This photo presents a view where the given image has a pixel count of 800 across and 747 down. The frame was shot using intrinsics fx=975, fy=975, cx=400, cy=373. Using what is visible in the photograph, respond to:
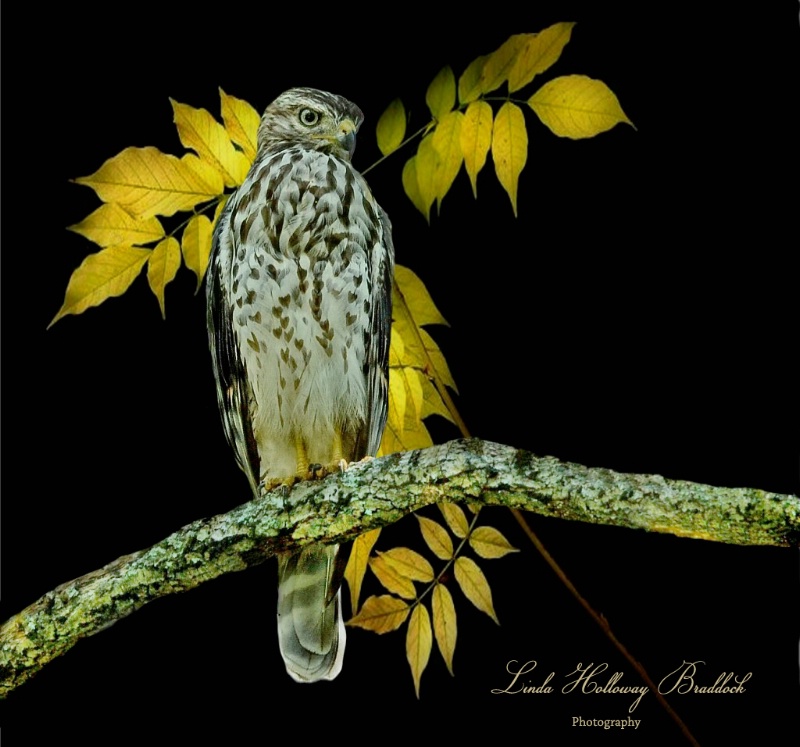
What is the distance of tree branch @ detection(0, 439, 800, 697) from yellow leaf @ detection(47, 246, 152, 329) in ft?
1.78

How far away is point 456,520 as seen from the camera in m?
2.27

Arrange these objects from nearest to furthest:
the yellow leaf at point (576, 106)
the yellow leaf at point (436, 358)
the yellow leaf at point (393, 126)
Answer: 1. the yellow leaf at point (576, 106)
2. the yellow leaf at point (393, 126)
3. the yellow leaf at point (436, 358)

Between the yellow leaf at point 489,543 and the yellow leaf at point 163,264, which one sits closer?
the yellow leaf at point 163,264

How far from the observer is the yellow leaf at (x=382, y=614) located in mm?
2252

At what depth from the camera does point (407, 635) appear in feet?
7.43

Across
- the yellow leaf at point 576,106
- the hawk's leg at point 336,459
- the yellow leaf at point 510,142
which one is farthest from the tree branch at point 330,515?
the yellow leaf at point 576,106

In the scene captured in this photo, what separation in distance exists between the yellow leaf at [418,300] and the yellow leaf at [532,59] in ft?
1.66

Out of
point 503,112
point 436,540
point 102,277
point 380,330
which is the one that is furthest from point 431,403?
point 102,277

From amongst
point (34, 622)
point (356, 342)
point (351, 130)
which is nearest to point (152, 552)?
point (34, 622)

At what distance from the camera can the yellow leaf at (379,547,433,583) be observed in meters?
2.25

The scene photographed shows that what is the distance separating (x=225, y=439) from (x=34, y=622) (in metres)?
0.61

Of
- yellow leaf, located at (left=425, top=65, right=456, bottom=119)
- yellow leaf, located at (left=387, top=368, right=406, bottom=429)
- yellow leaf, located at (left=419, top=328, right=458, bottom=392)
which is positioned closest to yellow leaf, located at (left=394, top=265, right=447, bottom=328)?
yellow leaf, located at (left=419, top=328, right=458, bottom=392)

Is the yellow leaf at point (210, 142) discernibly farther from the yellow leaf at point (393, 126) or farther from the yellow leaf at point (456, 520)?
the yellow leaf at point (456, 520)

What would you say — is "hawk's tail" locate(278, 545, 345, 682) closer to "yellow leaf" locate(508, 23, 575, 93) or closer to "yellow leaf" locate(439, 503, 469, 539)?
"yellow leaf" locate(439, 503, 469, 539)
